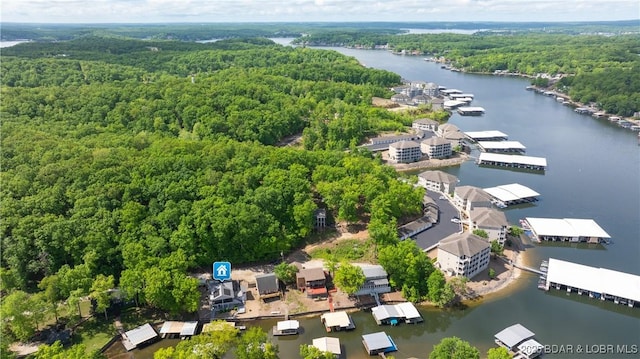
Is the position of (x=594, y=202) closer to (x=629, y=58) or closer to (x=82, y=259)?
(x=82, y=259)

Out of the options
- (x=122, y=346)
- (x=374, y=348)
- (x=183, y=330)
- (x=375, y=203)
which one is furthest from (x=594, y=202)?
(x=122, y=346)

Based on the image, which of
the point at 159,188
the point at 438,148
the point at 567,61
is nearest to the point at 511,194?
the point at 438,148

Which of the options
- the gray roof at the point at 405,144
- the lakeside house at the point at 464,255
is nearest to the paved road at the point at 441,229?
the lakeside house at the point at 464,255

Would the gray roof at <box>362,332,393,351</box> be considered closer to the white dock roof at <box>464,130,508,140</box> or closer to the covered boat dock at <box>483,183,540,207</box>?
the covered boat dock at <box>483,183,540,207</box>

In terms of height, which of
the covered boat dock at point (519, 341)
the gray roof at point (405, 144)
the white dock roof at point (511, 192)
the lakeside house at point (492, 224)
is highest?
the gray roof at point (405, 144)

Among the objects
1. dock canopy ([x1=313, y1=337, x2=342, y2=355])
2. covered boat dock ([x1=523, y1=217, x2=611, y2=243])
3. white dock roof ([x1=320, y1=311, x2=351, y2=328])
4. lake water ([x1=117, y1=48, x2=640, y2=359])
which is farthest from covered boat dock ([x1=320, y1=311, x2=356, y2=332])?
covered boat dock ([x1=523, y1=217, x2=611, y2=243])

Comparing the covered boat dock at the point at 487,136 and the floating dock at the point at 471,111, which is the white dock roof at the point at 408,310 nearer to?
the covered boat dock at the point at 487,136

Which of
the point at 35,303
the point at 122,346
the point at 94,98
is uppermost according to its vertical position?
the point at 94,98
